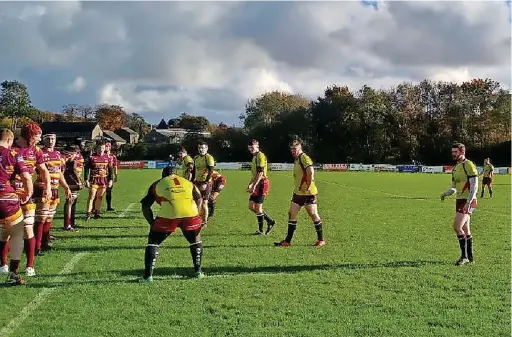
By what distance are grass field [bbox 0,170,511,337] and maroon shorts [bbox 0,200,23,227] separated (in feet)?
2.94

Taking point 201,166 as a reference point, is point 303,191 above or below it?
below

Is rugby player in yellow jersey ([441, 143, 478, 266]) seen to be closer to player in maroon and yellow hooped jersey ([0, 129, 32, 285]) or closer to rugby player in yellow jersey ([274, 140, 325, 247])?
rugby player in yellow jersey ([274, 140, 325, 247])

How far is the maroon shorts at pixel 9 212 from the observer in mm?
7348

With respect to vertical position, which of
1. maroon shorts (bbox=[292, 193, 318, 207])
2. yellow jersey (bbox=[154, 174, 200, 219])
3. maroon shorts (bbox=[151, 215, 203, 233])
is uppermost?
yellow jersey (bbox=[154, 174, 200, 219])

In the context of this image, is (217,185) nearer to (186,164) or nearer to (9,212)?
(186,164)

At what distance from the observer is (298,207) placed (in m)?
10.9

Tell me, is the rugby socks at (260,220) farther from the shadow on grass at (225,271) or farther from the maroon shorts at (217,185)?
the shadow on grass at (225,271)

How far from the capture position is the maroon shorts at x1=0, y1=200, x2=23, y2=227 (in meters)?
7.35

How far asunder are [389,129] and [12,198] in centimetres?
6843

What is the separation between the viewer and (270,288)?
7.43 metres

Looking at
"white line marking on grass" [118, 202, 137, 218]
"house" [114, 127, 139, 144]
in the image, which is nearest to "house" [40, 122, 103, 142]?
"house" [114, 127, 139, 144]

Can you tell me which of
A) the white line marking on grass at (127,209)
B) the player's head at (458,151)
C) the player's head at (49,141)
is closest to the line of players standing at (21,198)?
the player's head at (49,141)

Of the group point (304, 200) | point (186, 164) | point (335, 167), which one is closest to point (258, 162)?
point (304, 200)

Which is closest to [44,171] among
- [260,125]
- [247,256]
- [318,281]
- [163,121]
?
[247,256]
